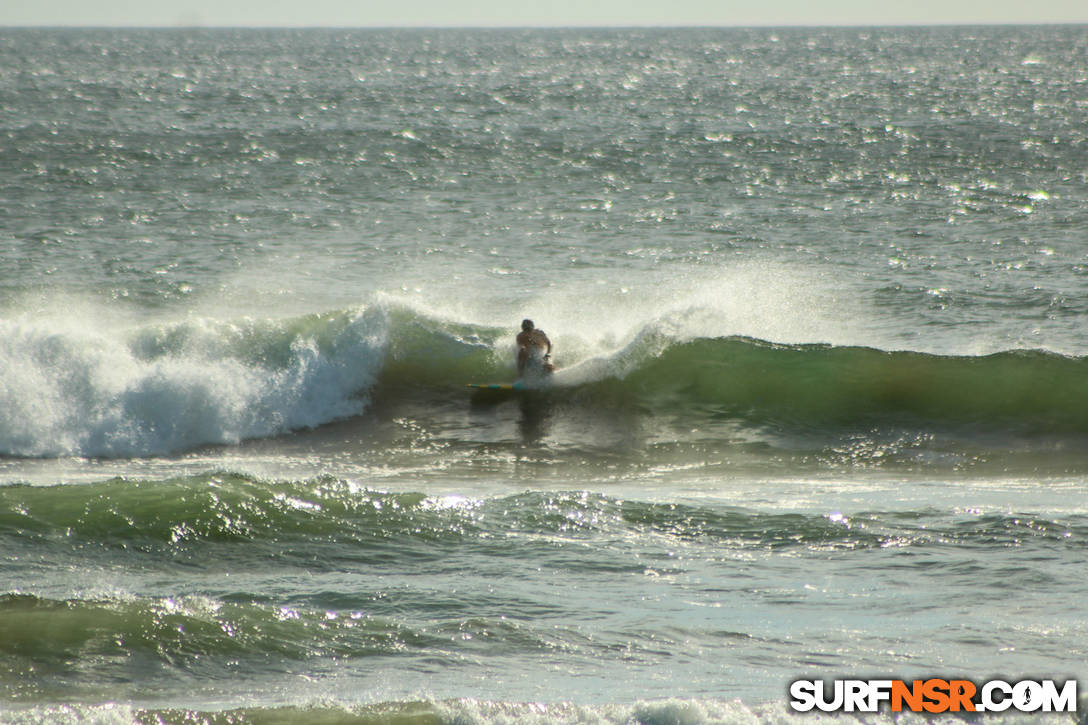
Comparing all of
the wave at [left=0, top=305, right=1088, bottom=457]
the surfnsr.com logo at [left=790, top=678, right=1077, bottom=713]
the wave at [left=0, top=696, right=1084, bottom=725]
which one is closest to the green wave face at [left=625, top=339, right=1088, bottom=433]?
the wave at [left=0, top=305, right=1088, bottom=457]

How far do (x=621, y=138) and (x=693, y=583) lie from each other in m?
33.3

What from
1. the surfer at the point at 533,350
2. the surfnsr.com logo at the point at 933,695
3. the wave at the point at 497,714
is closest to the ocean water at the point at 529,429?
the wave at the point at 497,714

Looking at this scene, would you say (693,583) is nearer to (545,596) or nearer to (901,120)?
(545,596)

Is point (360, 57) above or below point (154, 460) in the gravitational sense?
above

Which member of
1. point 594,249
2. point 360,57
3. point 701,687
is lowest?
point 701,687

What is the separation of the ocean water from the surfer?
1.11ft

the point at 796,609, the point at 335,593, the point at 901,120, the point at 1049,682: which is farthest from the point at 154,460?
the point at 901,120

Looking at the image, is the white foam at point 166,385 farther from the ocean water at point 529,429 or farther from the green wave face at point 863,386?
the green wave face at point 863,386

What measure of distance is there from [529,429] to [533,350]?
155 centimetres

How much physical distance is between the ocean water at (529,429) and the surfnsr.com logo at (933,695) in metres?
0.16

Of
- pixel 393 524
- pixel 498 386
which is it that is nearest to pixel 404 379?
pixel 498 386

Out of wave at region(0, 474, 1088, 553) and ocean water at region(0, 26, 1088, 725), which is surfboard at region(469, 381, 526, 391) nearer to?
ocean water at region(0, 26, 1088, 725)

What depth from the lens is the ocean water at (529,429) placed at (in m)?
6.80

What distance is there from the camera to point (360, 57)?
95.4 meters
